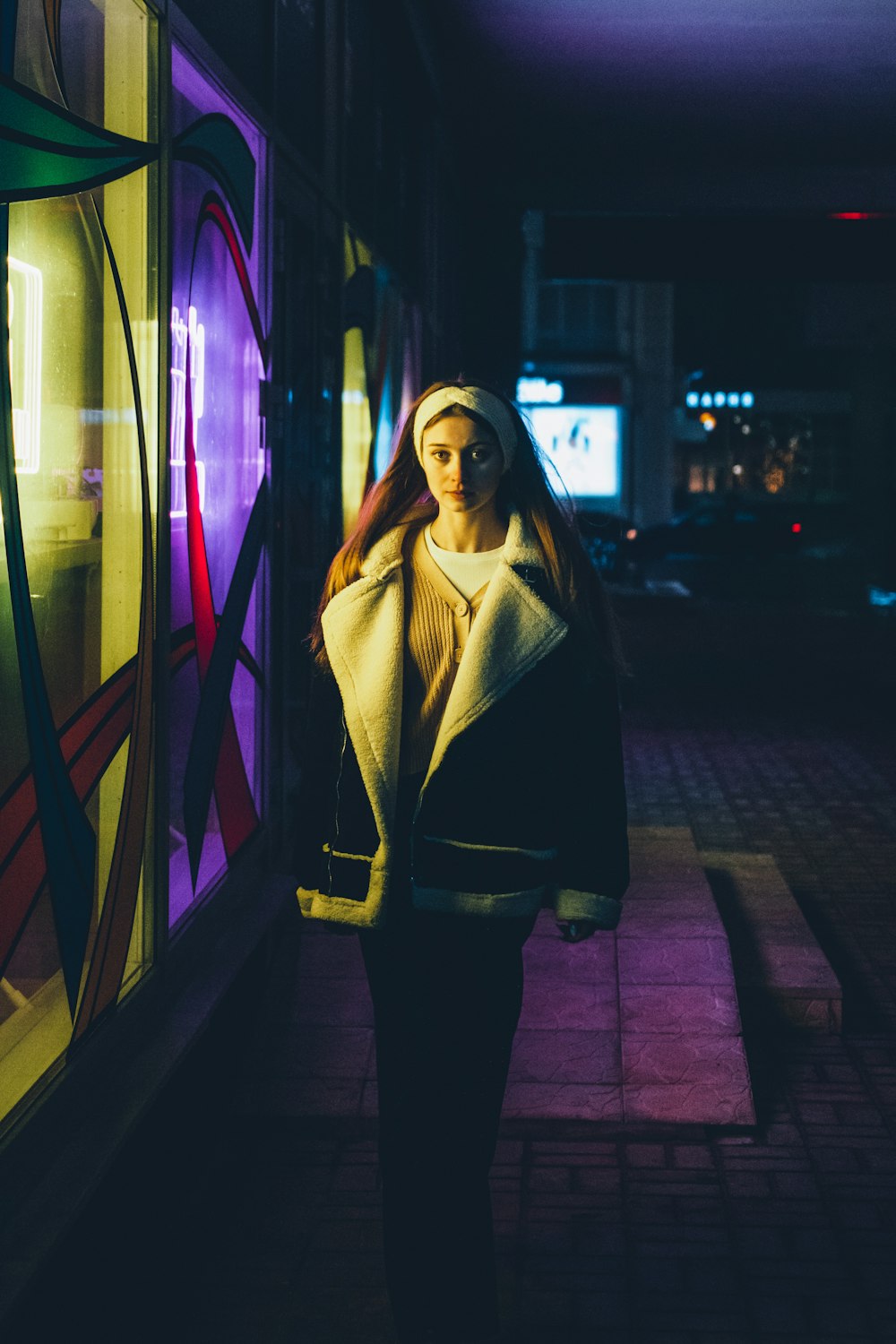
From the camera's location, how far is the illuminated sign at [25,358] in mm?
2961

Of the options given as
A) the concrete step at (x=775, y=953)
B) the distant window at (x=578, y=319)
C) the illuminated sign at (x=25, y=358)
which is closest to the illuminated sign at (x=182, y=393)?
the illuminated sign at (x=25, y=358)

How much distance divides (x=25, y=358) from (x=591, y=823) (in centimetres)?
141

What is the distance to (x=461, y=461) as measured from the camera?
2.80 metres

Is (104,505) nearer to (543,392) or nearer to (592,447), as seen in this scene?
(543,392)

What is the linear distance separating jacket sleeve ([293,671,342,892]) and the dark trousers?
6.6 inches

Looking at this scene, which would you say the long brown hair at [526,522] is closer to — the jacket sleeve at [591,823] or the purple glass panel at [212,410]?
the jacket sleeve at [591,823]

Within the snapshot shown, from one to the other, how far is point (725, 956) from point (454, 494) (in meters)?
2.57

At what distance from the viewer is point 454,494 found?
281 cm

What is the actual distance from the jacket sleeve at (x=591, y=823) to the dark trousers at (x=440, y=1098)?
0.11 metres

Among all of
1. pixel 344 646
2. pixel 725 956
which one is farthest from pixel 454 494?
pixel 725 956

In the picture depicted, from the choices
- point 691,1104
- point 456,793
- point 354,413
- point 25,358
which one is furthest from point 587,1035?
point 354,413

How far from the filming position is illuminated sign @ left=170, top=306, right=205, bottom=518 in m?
4.25

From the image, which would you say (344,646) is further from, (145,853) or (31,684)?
(145,853)

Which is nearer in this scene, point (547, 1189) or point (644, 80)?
point (547, 1189)
